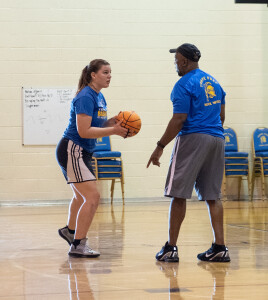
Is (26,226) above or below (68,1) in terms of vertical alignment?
below

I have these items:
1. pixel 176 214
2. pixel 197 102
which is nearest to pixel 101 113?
pixel 197 102

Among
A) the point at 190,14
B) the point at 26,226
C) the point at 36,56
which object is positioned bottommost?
the point at 26,226

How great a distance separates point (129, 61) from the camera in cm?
1014

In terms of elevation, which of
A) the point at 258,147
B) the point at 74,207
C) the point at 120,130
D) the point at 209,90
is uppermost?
the point at 209,90

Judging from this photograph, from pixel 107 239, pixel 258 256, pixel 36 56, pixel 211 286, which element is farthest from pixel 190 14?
pixel 211 286

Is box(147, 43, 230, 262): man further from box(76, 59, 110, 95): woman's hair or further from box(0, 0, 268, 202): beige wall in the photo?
box(0, 0, 268, 202): beige wall

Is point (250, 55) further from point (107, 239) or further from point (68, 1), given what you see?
point (107, 239)

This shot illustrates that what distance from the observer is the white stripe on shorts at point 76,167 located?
3996 millimetres

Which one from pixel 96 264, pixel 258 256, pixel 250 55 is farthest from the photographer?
pixel 250 55

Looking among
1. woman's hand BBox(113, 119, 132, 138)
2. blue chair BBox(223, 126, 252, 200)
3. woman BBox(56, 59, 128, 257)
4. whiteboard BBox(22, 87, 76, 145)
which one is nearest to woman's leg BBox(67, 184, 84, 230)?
woman BBox(56, 59, 128, 257)

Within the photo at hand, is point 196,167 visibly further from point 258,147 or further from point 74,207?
point 258,147

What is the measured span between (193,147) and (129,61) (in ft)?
21.5

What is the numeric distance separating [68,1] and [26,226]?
16.4ft

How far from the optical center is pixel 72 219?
4.34m
